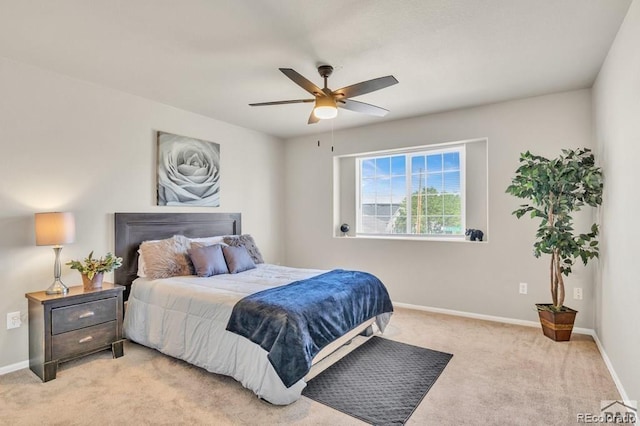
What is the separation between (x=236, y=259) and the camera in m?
3.89

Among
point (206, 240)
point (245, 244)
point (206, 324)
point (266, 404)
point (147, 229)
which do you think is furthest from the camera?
point (245, 244)

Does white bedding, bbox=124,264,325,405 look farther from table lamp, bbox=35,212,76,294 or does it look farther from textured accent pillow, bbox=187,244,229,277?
table lamp, bbox=35,212,76,294

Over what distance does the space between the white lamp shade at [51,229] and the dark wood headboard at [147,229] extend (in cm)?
69

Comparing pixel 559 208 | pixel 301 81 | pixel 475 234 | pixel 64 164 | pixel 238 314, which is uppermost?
pixel 301 81

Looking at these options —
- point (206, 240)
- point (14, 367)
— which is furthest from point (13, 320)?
point (206, 240)

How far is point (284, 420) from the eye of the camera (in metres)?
2.14

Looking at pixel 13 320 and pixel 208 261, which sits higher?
pixel 208 261

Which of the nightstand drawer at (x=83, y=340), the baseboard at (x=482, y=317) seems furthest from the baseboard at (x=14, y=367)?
the baseboard at (x=482, y=317)

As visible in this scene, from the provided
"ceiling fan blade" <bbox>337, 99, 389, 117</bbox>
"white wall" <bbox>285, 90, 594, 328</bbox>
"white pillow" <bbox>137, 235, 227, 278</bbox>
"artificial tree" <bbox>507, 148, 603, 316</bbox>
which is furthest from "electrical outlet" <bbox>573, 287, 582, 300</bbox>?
"white pillow" <bbox>137, 235, 227, 278</bbox>

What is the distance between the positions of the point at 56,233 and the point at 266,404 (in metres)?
2.21

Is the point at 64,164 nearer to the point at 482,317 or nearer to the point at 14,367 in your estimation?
the point at 14,367

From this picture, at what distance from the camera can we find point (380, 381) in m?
2.62

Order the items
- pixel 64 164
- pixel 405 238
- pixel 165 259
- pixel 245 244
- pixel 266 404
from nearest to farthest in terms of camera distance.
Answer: pixel 266 404
pixel 64 164
pixel 165 259
pixel 245 244
pixel 405 238

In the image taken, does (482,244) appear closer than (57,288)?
No
